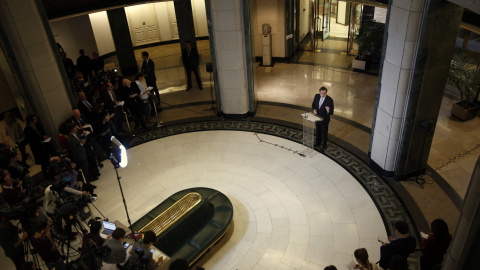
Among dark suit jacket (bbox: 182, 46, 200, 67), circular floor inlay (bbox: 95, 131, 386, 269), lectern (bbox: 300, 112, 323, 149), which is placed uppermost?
dark suit jacket (bbox: 182, 46, 200, 67)

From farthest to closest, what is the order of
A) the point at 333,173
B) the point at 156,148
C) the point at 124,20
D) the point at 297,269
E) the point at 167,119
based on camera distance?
the point at 124,20 < the point at 167,119 < the point at 156,148 < the point at 333,173 < the point at 297,269

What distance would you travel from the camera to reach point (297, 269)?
5.80 meters

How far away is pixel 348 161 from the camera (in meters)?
8.08

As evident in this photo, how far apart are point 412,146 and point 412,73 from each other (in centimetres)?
143

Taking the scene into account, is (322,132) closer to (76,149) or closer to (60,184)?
(76,149)

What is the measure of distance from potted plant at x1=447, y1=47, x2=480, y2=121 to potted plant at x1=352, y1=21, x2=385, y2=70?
305cm

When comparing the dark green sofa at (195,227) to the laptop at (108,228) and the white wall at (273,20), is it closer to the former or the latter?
the laptop at (108,228)

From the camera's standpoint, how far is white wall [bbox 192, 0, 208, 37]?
53.3 feet

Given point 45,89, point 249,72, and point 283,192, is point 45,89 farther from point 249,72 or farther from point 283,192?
point 283,192

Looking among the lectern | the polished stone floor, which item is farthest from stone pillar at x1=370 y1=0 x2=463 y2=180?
the lectern

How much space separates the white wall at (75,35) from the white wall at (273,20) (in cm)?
616

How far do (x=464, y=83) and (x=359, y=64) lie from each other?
388 centimetres

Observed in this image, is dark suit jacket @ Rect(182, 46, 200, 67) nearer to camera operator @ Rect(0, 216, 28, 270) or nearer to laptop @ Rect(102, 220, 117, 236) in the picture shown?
laptop @ Rect(102, 220, 117, 236)

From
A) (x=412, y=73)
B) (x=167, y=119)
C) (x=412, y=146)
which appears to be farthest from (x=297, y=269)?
(x=167, y=119)
